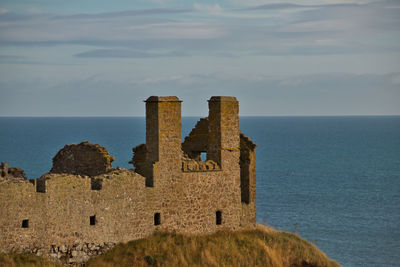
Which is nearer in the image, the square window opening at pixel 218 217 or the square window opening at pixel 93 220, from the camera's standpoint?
the square window opening at pixel 93 220

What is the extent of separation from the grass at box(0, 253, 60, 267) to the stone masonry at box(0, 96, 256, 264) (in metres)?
0.25

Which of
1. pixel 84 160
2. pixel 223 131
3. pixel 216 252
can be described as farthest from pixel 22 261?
pixel 223 131

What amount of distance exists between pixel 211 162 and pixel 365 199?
53380 millimetres

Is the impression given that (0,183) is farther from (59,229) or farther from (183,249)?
(183,249)

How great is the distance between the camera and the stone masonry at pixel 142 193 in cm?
2155

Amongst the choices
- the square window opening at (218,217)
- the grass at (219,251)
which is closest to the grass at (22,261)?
the grass at (219,251)

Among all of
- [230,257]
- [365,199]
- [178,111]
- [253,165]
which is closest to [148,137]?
[178,111]

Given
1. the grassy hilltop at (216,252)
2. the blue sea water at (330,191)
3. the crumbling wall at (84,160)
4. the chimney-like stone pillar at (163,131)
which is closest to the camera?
the grassy hilltop at (216,252)

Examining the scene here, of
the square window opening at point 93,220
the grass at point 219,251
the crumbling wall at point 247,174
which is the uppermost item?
the crumbling wall at point 247,174

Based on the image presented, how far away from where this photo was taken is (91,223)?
76.7 feet

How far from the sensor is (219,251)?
83.9ft

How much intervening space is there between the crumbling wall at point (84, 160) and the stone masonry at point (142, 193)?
0.04m

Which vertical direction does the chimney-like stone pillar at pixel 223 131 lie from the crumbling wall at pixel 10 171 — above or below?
above

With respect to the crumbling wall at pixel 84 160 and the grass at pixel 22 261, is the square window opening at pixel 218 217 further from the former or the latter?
the grass at pixel 22 261
